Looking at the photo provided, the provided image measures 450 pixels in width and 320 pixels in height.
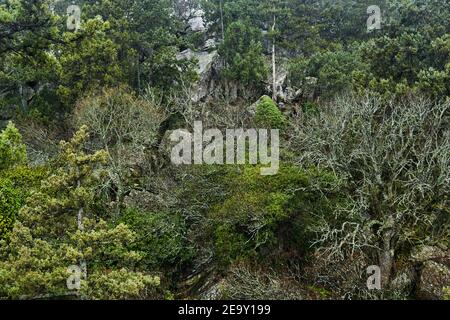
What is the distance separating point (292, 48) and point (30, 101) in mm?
15657

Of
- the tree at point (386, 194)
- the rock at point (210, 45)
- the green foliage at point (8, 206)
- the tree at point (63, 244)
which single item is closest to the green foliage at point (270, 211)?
the tree at point (386, 194)

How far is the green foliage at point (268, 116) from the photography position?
779 inches

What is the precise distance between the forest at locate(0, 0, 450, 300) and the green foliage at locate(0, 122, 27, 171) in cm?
4

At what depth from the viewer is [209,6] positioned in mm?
29719

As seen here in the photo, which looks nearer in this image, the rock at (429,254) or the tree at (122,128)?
the rock at (429,254)

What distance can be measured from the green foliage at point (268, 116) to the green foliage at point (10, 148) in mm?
9752

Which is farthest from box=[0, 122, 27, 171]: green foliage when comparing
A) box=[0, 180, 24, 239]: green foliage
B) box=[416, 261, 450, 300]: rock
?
box=[416, 261, 450, 300]: rock

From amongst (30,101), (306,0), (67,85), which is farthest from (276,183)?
(306,0)

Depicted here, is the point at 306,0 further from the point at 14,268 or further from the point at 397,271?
the point at 14,268

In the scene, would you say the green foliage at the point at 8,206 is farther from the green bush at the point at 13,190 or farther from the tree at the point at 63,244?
the tree at the point at 63,244

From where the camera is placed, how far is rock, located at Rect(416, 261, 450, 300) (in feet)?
35.7

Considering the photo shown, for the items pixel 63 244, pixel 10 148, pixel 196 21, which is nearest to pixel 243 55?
pixel 196 21

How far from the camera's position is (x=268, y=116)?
2036 centimetres

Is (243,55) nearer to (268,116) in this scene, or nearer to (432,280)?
(268,116)
